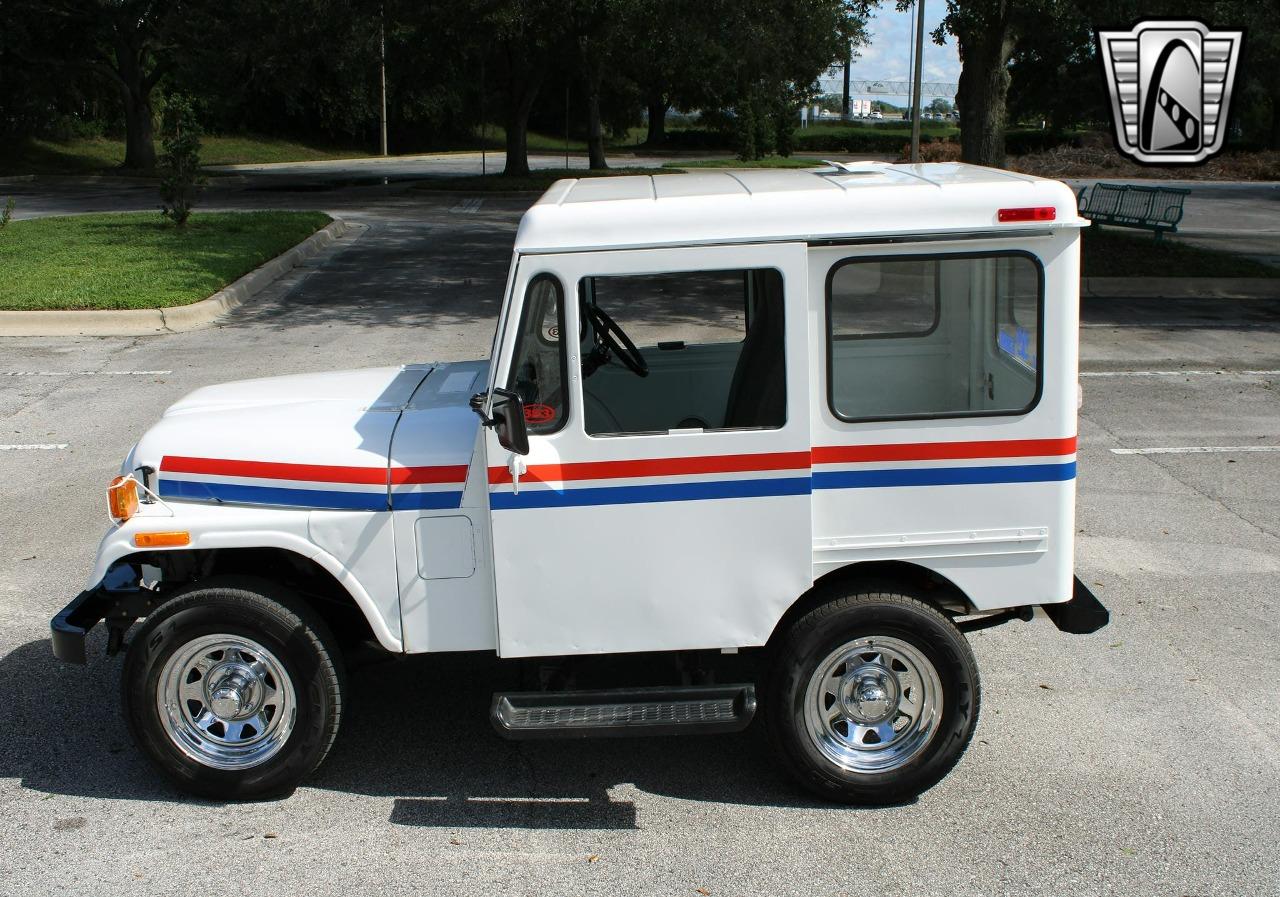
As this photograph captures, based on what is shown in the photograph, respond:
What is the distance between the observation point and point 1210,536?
7.63 m

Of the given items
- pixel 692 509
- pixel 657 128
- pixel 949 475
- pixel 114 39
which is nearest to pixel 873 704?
pixel 949 475

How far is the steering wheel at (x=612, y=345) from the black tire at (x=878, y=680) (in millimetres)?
1214

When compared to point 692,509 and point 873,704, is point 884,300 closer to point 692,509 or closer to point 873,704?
point 692,509

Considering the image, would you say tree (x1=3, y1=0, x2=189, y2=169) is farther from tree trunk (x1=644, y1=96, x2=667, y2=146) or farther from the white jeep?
the white jeep

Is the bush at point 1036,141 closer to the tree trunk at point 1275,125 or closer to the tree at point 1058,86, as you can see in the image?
the tree at point 1058,86

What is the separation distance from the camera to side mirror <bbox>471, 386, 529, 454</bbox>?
415 cm

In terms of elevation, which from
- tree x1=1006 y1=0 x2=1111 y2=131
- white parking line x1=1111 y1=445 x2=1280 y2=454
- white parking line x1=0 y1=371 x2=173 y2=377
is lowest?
white parking line x1=1111 y1=445 x2=1280 y2=454

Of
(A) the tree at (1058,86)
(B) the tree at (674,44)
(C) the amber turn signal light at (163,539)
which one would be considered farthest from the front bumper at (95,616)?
(A) the tree at (1058,86)

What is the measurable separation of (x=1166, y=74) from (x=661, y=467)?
19478mm

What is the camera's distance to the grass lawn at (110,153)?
42.2m

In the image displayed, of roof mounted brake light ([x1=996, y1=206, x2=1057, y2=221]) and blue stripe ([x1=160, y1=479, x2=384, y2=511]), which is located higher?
roof mounted brake light ([x1=996, y1=206, x2=1057, y2=221])

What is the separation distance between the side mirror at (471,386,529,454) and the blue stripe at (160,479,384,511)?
56 cm

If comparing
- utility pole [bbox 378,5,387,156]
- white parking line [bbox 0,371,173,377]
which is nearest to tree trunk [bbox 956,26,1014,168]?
white parking line [bbox 0,371,173,377]

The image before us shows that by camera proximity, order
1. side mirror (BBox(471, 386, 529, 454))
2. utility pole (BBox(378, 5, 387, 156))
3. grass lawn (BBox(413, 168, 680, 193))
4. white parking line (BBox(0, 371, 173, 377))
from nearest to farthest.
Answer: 1. side mirror (BBox(471, 386, 529, 454))
2. white parking line (BBox(0, 371, 173, 377))
3. utility pole (BBox(378, 5, 387, 156))
4. grass lawn (BBox(413, 168, 680, 193))
